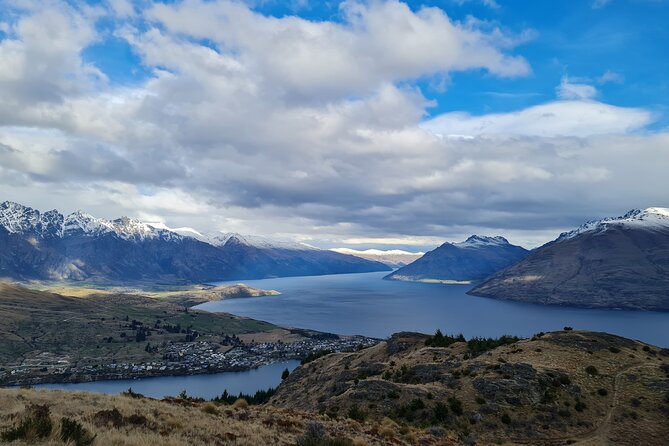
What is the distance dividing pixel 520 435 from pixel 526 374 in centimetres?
1072

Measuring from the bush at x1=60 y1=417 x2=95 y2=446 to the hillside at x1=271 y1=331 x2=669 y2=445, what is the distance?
21917mm

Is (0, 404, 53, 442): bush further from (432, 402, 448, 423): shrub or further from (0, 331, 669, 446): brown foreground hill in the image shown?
(432, 402, 448, 423): shrub

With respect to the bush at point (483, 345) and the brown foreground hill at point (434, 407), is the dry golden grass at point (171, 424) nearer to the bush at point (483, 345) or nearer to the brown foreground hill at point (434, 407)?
the brown foreground hill at point (434, 407)

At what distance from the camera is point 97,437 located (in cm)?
1614

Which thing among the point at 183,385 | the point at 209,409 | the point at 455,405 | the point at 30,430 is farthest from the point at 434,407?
the point at 183,385

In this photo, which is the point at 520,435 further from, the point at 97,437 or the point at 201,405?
the point at 97,437

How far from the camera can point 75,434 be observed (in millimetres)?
15477

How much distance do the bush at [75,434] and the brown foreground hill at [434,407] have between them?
5cm

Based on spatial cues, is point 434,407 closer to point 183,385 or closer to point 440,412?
point 440,412

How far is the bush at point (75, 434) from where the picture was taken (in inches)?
591

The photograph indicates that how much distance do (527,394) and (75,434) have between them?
132ft

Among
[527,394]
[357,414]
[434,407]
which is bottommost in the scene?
[357,414]

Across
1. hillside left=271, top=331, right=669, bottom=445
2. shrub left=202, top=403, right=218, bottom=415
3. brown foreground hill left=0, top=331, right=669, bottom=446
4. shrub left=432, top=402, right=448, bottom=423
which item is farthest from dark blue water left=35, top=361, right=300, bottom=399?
shrub left=202, top=403, right=218, bottom=415

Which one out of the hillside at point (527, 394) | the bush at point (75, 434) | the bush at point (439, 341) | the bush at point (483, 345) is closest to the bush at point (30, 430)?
the bush at point (75, 434)
